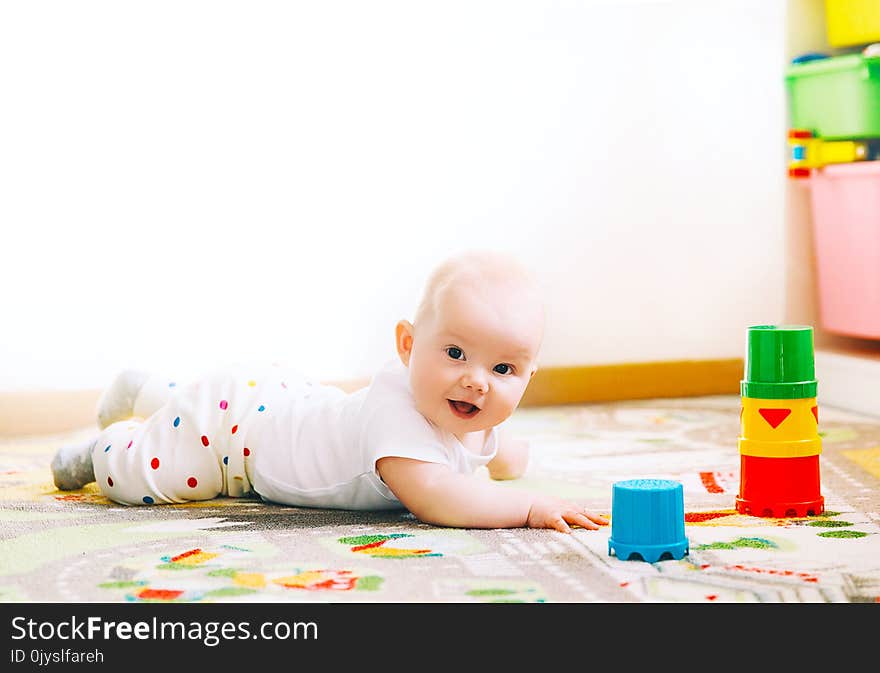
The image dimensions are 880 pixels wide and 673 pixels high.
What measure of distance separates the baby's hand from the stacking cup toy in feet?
0.57

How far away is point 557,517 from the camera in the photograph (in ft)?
4.05

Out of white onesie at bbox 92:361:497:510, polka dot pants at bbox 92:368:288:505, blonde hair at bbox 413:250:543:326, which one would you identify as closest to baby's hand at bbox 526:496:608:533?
white onesie at bbox 92:361:497:510

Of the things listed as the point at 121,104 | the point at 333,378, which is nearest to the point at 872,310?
the point at 333,378

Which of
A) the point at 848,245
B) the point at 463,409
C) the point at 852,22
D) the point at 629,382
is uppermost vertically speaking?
the point at 852,22

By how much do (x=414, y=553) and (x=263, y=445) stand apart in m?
0.30

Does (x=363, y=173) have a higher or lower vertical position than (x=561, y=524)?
higher

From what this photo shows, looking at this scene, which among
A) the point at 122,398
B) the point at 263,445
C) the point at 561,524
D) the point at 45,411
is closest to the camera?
the point at 561,524

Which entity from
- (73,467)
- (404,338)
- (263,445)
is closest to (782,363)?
(404,338)

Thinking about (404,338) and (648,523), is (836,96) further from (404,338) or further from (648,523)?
(648,523)

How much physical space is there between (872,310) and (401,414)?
1.17 metres

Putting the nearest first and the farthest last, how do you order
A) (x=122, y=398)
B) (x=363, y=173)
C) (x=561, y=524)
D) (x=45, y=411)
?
(x=561, y=524)
(x=122, y=398)
(x=45, y=411)
(x=363, y=173)

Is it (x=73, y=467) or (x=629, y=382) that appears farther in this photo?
(x=629, y=382)

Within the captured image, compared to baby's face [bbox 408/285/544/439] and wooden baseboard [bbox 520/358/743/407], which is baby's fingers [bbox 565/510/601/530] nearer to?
baby's face [bbox 408/285/544/439]

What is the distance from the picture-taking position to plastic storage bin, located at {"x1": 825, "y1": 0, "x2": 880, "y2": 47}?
84.0 inches
